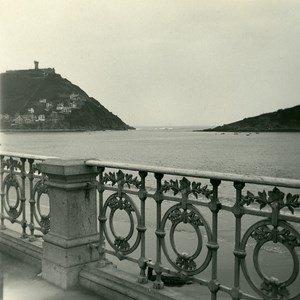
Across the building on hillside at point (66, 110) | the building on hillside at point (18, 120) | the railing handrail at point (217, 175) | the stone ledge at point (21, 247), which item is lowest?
the stone ledge at point (21, 247)

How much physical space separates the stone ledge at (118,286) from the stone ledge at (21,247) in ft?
2.47

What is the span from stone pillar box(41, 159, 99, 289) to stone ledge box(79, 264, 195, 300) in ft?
0.45

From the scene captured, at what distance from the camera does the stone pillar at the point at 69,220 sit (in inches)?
148

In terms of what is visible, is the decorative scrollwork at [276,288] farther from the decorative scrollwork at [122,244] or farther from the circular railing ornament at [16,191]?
the circular railing ornament at [16,191]

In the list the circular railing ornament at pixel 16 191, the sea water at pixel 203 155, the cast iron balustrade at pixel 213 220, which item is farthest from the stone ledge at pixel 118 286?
the sea water at pixel 203 155

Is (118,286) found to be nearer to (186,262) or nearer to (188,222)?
(186,262)

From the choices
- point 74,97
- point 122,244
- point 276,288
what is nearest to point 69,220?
point 122,244

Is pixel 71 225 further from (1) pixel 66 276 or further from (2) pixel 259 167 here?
(2) pixel 259 167

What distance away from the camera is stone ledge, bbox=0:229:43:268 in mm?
4359

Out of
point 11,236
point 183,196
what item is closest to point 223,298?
point 11,236

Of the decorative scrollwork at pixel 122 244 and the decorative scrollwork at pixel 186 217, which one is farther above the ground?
the decorative scrollwork at pixel 186 217

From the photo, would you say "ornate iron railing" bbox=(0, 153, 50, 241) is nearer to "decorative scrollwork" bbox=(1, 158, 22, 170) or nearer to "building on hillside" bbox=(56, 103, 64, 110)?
"decorative scrollwork" bbox=(1, 158, 22, 170)

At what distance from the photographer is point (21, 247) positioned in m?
4.57

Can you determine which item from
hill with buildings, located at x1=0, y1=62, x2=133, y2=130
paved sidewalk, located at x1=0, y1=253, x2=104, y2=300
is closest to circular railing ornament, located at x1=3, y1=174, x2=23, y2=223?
paved sidewalk, located at x1=0, y1=253, x2=104, y2=300
